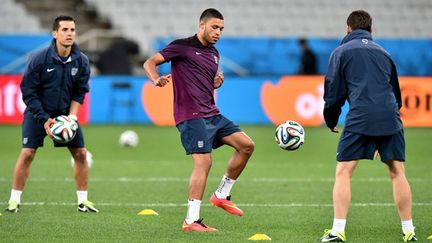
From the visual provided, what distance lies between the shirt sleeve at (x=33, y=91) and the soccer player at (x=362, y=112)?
3.43m

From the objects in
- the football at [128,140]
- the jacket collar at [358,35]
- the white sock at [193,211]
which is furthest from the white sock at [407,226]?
the football at [128,140]

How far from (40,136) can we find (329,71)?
378cm

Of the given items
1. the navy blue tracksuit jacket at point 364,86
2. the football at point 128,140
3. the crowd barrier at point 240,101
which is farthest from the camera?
the crowd barrier at point 240,101

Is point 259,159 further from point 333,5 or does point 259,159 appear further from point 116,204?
point 333,5

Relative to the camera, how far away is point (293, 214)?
11.4 metres

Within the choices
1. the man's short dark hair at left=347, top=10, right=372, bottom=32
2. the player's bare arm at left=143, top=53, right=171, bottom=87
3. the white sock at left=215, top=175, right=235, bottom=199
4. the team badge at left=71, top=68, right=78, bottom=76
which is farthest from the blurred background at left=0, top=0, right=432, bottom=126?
the man's short dark hair at left=347, top=10, right=372, bottom=32

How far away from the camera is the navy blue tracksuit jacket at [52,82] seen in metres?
11.2

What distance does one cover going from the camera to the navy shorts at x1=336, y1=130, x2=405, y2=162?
9.18 meters

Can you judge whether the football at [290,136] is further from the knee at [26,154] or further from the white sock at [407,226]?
the knee at [26,154]

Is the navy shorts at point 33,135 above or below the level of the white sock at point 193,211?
above

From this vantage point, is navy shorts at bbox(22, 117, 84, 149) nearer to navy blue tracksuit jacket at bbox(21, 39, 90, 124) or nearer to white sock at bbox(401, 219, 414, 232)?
navy blue tracksuit jacket at bbox(21, 39, 90, 124)

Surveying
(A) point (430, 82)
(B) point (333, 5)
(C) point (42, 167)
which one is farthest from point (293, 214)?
(B) point (333, 5)

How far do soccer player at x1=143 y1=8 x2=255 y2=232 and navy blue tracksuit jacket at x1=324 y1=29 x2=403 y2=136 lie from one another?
64.6 inches

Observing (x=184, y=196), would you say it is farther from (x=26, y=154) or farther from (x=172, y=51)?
(x=172, y=51)
